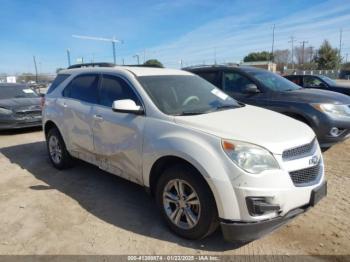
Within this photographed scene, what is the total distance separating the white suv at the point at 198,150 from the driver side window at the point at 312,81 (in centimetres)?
937

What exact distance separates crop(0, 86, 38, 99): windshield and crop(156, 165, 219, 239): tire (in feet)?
28.4

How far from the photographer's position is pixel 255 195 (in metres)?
2.84

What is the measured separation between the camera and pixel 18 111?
935cm

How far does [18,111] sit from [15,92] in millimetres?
1620

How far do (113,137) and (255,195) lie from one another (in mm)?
2051

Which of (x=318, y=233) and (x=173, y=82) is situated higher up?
(x=173, y=82)

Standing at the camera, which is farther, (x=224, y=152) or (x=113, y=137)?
(x=113, y=137)

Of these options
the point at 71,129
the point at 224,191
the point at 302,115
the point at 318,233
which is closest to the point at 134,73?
the point at 71,129

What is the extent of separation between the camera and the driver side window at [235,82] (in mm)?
6770

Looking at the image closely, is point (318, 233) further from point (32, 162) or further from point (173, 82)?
point (32, 162)

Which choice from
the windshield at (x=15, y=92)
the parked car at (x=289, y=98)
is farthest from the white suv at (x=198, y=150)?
the windshield at (x=15, y=92)

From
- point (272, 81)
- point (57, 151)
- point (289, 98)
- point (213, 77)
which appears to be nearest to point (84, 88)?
point (57, 151)

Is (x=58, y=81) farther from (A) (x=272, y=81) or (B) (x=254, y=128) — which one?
(A) (x=272, y=81)

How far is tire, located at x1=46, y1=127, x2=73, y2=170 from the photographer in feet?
18.2
